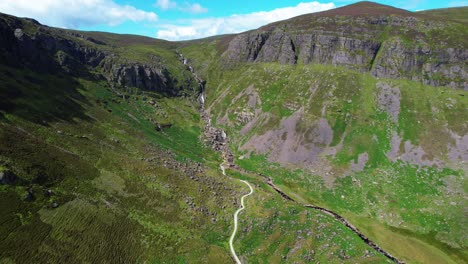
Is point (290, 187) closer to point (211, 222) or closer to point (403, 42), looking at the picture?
point (211, 222)

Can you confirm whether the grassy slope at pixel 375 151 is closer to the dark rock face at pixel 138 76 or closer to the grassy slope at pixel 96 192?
the dark rock face at pixel 138 76

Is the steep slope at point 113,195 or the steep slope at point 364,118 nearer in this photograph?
the steep slope at point 113,195

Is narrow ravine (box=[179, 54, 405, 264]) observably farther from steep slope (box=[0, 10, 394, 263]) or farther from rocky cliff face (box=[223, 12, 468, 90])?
rocky cliff face (box=[223, 12, 468, 90])

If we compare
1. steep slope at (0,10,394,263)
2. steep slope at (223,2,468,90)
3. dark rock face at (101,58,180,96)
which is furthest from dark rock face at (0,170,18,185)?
steep slope at (223,2,468,90)

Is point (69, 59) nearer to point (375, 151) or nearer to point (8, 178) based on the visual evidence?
point (8, 178)

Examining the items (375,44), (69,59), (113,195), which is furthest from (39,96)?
(375,44)

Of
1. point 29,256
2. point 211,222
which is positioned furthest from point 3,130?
point 211,222

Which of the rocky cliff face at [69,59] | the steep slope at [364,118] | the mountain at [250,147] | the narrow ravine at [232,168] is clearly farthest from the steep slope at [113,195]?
the steep slope at [364,118]
